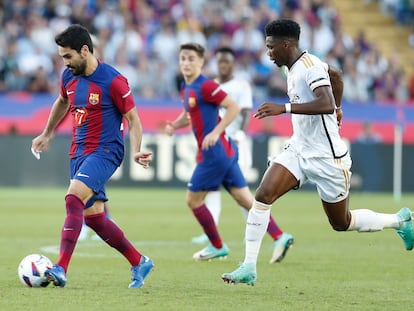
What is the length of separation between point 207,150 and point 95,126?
3.47 meters

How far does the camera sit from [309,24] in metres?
29.4

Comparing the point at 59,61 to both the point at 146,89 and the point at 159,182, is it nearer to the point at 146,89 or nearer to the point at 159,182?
the point at 146,89

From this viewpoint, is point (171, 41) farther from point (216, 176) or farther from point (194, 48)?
point (216, 176)

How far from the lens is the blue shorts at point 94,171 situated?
9.13m

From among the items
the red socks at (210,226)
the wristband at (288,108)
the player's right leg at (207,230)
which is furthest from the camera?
the red socks at (210,226)

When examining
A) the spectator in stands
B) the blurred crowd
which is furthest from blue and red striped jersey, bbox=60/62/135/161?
the spectator in stands

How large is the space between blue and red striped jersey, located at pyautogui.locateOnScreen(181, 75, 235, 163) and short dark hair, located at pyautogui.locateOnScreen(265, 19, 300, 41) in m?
3.11

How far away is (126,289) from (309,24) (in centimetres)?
2106

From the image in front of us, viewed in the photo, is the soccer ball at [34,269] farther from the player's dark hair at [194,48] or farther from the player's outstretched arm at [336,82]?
the player's dark hair at [194,48]

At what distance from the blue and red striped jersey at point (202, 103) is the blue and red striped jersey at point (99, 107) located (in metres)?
3.07

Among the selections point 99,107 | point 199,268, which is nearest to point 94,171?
point 99,107

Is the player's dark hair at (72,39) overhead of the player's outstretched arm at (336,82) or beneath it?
overhead

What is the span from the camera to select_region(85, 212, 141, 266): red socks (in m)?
9.41

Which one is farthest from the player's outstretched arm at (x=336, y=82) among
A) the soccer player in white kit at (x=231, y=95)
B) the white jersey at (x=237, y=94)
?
the white jersey at (x=237, y=94)
